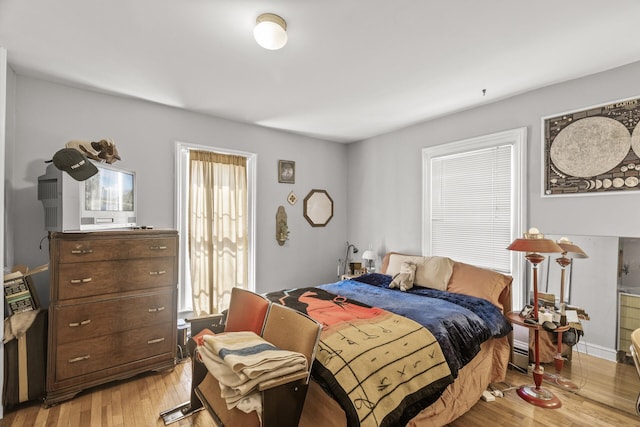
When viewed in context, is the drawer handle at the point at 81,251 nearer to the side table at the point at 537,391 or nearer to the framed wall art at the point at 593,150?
the side table at the point at 537,391

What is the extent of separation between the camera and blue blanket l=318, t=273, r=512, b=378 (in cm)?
211

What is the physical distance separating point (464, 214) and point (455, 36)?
213 cm

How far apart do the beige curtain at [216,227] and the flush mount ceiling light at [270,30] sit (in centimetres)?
207

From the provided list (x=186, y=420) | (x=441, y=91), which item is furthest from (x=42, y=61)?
(x=441, y=91)

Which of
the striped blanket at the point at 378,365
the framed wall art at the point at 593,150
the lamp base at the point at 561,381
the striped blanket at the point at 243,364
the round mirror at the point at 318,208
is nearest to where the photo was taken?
the striped blanket at the point at 243,364

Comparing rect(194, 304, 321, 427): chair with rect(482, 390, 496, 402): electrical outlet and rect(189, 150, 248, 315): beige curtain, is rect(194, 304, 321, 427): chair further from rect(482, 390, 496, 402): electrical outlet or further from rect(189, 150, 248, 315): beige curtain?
rect(189, 150, 248, 315): beige curtain

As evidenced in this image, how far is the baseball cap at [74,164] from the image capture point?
219 cm

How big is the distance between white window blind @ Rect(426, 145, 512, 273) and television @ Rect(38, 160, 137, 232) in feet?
11.4

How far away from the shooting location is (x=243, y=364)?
1.32 meters

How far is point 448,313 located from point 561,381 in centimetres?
114

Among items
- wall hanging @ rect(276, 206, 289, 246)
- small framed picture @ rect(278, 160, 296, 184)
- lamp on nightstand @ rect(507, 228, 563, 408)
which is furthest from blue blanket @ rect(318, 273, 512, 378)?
small framed picture @ rect(278, 160, 296, 184)

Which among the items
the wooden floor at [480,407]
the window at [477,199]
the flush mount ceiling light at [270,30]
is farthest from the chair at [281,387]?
the window at [477,199]

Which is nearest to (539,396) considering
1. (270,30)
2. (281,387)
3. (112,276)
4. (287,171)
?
(281,387)

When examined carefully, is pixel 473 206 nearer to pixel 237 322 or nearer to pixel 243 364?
pixel 237 322
